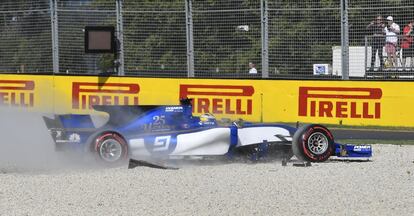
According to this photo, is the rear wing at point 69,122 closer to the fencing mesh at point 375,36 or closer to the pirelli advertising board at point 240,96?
the pirelli advertising board at point 240,96

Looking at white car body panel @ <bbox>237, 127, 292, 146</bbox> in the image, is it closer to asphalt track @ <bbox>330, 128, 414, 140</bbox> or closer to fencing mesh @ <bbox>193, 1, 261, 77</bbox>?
asphalt track @ <bbox>330, 128, 414, 140</bbox>

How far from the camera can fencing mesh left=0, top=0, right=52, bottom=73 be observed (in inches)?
802

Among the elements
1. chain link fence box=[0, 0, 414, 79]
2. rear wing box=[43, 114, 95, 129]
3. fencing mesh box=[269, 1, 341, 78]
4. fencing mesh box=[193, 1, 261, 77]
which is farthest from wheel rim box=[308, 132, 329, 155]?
fencing mesh box=[193, 1, 261, 77]

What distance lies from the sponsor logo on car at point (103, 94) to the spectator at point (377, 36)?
17.5ft

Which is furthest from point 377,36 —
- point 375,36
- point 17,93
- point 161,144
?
point 17,93

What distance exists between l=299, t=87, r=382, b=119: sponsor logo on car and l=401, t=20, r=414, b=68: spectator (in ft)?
3.22

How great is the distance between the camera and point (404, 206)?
8.19 metres

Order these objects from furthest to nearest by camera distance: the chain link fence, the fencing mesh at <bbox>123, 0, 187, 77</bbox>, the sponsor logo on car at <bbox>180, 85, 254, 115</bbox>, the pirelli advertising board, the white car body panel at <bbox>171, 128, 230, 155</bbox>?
the fencing mesh at <bbox>123, 0, 187, 77</bbox>, the sponsor logo on car at <bbox>180, 85, 254, 115</bbox>, the chain link fence, the pirelli advertising board, the white car body panel at <bbox>171, 128, 230, 155</bbox>

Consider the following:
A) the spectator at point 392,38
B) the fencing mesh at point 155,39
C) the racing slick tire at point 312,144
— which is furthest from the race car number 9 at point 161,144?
the fencing mesh at point 155,39

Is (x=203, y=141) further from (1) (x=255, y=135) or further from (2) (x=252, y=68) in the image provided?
(2) (x=252, y=68)

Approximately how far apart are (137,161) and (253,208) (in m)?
3.49

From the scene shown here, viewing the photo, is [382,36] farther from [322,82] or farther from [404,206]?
[404,206]

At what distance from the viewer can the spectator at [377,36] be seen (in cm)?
1739

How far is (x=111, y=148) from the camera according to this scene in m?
11.4
